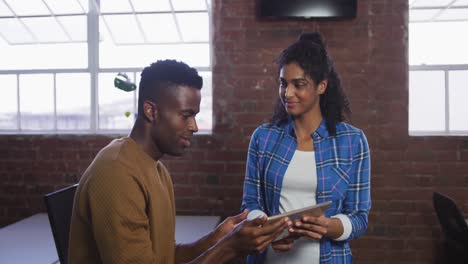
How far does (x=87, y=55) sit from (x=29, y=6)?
0.61 metres

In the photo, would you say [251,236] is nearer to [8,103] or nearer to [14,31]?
[8,103]

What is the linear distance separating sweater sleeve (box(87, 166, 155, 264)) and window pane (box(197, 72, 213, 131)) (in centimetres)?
209

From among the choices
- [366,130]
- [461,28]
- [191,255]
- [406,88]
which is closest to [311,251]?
[191,255]

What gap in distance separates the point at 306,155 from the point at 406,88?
62.1 inches

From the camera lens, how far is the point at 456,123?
307cm

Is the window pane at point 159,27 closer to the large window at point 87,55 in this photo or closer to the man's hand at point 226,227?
the large window at point 87,55

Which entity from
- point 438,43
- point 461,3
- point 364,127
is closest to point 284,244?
point 364,127

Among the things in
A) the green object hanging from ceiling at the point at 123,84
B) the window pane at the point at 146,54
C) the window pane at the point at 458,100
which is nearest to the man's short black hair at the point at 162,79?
the green object hanging from ceiling at the point at 123,84

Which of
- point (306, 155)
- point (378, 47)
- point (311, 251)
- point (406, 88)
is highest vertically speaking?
point (378, 47)

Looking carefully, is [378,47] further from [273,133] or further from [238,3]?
[273,133]

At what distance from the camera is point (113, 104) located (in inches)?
128

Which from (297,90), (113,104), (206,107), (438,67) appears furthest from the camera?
(113,104)

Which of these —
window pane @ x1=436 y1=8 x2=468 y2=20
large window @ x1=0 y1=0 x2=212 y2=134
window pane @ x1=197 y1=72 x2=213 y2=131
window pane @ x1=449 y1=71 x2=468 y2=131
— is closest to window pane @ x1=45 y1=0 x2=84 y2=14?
large window @ x1=0 y1=0 x2=212 y2=134

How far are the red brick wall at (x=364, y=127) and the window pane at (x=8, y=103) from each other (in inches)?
52.9
